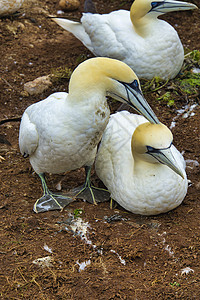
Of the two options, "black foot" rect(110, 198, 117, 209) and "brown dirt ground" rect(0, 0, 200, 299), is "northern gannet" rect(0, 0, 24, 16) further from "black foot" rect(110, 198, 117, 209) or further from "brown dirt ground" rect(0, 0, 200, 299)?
"black foot" rect(110, 198, 117, 209)

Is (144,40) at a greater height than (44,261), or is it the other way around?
(144,40)

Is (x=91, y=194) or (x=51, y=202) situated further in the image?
(x=91, y=194)

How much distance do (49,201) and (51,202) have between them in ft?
0.10

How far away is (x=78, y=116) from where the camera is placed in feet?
12.2

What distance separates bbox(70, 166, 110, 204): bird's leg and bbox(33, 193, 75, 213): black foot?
13cm

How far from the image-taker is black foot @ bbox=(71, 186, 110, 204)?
461 cm

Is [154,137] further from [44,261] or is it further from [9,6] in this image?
[9,6]

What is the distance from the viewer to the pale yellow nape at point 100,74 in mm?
3578

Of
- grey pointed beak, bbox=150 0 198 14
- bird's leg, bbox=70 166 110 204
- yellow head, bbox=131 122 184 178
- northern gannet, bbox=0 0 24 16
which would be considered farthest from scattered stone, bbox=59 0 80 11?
yellow head, bbox=131 122 184 178

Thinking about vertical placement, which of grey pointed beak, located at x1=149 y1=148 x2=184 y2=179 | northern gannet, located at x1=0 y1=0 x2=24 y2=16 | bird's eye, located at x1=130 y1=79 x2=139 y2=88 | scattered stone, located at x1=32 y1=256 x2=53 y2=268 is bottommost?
northern gannet, located at x1=0 y1=0 x2=24 y2=16

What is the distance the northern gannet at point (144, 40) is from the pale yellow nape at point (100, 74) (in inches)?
102

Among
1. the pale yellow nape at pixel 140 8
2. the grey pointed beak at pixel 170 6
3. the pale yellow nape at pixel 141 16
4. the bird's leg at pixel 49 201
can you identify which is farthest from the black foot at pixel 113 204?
the grey pointed beak at pixel 170 6

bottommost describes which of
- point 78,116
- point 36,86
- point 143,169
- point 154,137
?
point 36,86

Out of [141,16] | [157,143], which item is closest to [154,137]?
[157,143]
